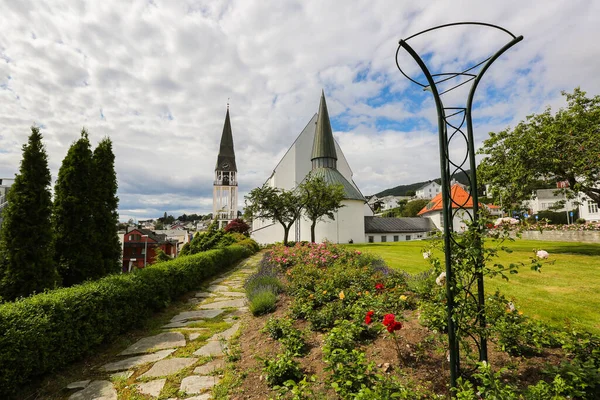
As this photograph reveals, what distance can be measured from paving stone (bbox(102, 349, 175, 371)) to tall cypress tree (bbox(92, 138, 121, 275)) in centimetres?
354

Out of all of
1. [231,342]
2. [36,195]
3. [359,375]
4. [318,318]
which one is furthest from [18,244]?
[359,375]

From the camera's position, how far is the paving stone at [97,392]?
3002mm

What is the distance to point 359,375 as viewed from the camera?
2420 mm

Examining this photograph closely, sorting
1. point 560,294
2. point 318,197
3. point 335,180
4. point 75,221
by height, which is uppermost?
point 335,180

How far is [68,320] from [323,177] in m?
23.9

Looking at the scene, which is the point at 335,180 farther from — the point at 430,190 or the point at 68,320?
the point at 430,190

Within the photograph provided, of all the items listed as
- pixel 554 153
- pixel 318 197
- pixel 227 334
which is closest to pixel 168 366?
pixel 227 334

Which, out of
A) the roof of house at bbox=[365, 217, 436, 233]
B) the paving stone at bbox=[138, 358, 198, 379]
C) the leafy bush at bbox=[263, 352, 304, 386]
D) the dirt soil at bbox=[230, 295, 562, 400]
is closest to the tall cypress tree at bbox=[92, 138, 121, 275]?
the paving stone at bbox=[138, 358, 198, 379]

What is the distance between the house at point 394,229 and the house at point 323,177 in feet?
9.49

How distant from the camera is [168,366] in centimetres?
361

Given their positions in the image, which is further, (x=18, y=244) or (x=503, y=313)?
(x=18, y=244)

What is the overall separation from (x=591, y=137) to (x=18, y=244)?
55.7ft

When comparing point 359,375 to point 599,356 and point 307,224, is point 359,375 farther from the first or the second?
point 307,224

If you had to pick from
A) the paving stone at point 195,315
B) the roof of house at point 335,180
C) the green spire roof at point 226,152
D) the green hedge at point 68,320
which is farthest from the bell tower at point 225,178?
the green hedge at point 68,320
